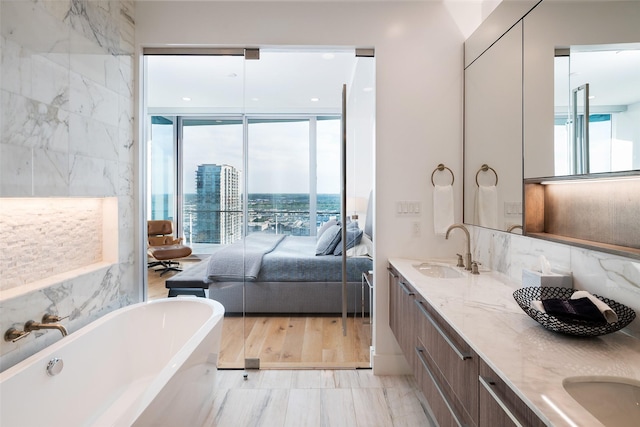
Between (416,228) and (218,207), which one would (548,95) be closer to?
(416,228)

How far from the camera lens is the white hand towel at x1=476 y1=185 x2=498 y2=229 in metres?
2.08

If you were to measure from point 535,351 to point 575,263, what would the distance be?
0.70 metres

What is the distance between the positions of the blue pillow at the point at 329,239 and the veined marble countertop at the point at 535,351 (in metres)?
1.16

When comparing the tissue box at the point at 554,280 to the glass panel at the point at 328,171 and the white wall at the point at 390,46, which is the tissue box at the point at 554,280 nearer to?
the white wall at the point at 390,46

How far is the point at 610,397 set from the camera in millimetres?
890

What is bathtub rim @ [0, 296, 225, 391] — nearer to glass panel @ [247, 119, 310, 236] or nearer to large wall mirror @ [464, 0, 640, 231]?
glass panel @ [247, 119, 310, 236]

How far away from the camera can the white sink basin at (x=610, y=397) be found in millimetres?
879

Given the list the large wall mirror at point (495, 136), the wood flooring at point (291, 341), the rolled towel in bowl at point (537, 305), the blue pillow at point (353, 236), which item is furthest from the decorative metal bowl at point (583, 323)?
the wood flooring at point (291, 341)

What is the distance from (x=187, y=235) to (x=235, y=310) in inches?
28.9

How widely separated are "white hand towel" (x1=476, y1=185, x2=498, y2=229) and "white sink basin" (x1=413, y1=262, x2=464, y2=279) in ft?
1.17

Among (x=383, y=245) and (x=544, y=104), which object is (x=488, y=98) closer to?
(x=544, y=104)

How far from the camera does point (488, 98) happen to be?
2.15 m

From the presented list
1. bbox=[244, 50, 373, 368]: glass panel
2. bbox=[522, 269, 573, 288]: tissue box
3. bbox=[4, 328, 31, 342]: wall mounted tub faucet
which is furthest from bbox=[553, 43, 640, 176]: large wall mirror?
bbox=[4, 328, 31, 342]: wall mounted tub faucet

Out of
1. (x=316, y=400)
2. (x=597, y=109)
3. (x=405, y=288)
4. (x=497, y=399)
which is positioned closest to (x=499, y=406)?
(x=497, y=399)
